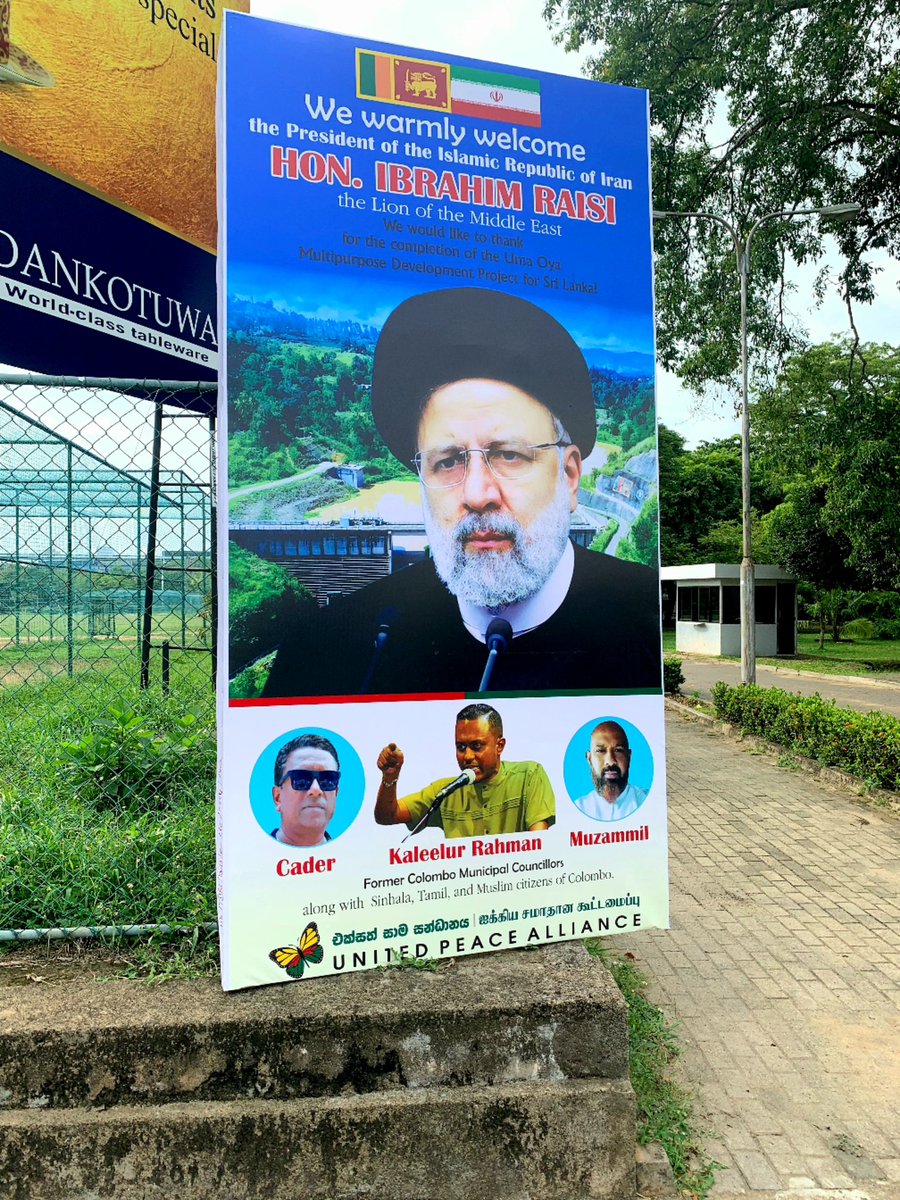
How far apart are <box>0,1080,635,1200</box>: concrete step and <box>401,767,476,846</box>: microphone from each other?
2.22 ft

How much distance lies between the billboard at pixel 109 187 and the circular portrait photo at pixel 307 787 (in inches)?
71.1

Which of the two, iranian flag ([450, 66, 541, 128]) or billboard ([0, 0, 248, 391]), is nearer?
iranian flag ([450, 66, 541, 128])

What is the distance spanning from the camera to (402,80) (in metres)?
2.48

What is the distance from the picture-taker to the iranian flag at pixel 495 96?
254cm

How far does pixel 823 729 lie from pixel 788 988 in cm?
552

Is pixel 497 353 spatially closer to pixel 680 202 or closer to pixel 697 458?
pixel 680 202

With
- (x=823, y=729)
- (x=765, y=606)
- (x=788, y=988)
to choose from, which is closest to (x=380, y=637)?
(x=788, y=988)

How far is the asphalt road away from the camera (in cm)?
1543

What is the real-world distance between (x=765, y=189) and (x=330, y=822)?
12195 mm

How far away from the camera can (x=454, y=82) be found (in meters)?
2.53

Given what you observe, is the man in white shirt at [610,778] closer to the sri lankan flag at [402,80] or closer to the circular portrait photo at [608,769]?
the circular portrait photo at [608,769]

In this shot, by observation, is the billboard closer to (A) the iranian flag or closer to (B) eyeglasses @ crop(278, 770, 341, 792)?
(A) the iranian flag

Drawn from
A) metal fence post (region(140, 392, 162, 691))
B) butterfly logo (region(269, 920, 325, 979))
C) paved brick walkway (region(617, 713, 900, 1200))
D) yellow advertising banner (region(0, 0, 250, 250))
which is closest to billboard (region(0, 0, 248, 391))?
yellow advertising banner (region(0, 0, 250, 250))

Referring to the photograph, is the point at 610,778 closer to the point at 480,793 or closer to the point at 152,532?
the point at 480,793
